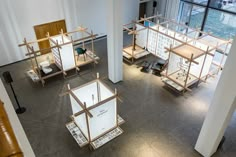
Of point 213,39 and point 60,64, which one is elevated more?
point 213,39

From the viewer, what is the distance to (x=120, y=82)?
8.08 m

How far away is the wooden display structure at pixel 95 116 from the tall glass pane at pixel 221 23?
695 centimetres

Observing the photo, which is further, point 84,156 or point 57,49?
point 57,49

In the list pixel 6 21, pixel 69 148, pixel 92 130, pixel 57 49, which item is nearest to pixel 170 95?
pixel 92 130

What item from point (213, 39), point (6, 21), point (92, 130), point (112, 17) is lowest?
point (92, 130)

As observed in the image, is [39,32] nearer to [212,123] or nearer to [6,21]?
[6,21]

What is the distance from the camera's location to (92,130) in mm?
5410

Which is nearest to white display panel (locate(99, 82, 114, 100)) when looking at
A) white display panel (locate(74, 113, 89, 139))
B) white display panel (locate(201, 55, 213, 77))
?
white display panel (locate(74, 113, 89, 139))

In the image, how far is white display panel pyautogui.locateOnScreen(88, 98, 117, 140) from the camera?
5.13 metres

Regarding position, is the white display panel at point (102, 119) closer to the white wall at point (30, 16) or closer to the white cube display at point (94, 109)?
the white cube display at point (94, 109)

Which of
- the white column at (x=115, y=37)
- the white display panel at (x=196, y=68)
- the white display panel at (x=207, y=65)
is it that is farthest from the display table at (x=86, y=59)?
the white display panel at (x=207, y=65)

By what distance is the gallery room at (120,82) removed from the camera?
544 centimetres

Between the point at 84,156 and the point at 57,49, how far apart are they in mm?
4173

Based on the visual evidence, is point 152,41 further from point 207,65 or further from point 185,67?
point 207,65
